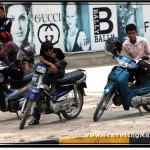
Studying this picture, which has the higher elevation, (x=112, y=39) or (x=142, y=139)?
(x=112, y=39)

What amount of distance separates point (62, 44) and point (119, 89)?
10641mm

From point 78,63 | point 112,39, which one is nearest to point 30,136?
point 112,39

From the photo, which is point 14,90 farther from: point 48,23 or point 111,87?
point 48,23

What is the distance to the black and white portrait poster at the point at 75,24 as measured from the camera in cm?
2109

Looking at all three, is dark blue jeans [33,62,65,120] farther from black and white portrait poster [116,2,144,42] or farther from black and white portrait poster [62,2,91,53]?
black and white portrait poster [116,2,144,42]

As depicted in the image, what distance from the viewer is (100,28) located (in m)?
21.5

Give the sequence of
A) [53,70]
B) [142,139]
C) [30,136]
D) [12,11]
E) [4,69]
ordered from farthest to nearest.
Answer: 1. [12,11]
2. [4,69]
3. [53,70]
4. [30,136]
5. [142,139]

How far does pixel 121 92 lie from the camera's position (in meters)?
10.6

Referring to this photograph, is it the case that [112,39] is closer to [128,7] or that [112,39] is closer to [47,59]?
[47,59]

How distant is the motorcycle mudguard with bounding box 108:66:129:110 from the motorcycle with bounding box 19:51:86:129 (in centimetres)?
66

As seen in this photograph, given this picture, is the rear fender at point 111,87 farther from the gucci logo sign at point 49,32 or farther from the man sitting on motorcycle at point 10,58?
the gucci logo sign at point 49,32

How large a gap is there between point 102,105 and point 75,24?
1090cm

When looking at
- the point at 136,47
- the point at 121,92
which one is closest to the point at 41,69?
the point at 121,92

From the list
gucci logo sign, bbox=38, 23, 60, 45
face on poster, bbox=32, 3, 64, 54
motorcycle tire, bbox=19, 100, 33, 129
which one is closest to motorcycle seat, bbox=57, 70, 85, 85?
motorcycle tire, bbox=19, 100, 33, 129
